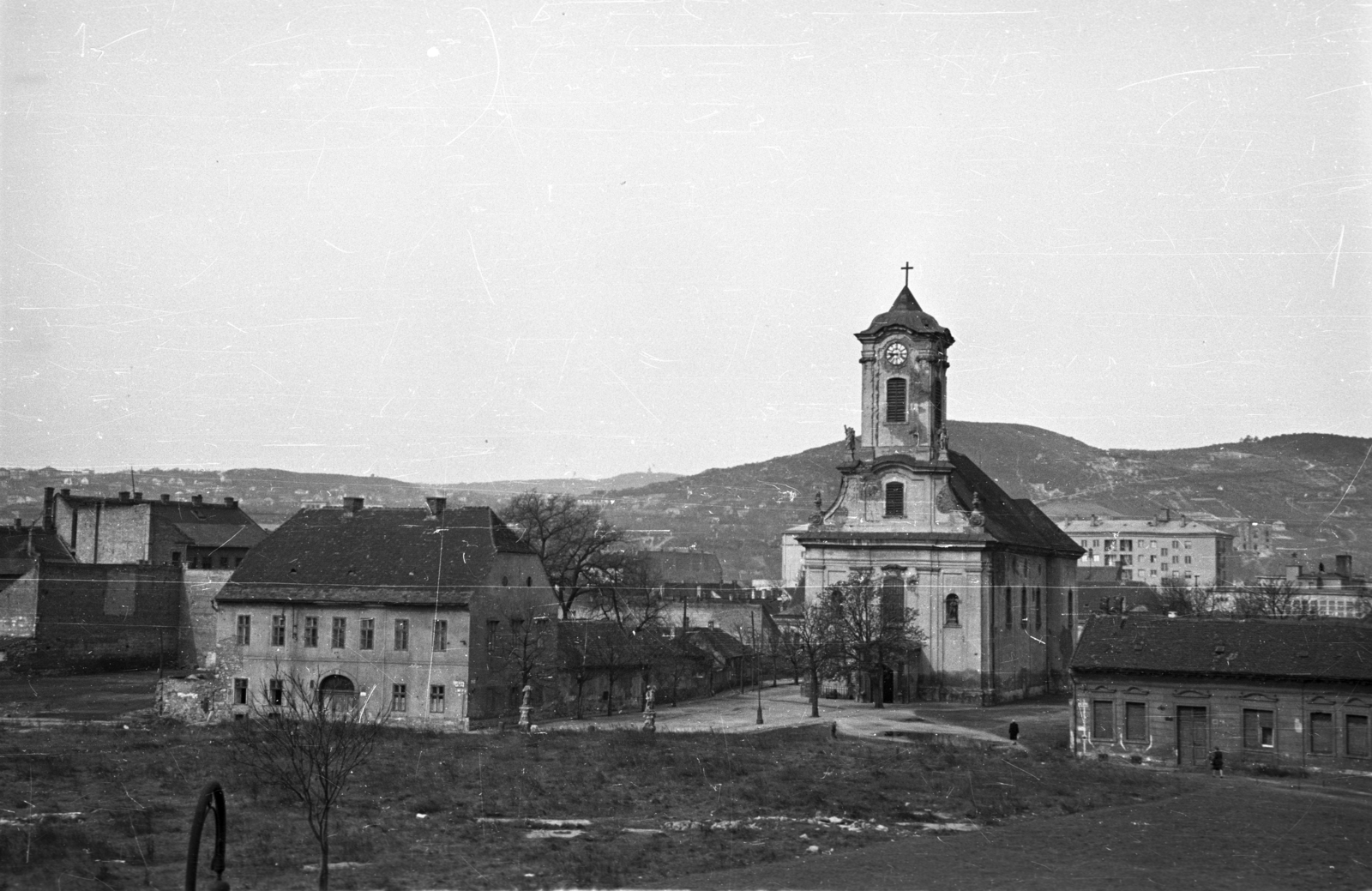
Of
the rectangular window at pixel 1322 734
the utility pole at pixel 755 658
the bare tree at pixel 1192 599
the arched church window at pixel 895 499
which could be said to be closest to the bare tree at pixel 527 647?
the utility pole at pixel 755 658

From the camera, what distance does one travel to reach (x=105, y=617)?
229 feet

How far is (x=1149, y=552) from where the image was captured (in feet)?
562

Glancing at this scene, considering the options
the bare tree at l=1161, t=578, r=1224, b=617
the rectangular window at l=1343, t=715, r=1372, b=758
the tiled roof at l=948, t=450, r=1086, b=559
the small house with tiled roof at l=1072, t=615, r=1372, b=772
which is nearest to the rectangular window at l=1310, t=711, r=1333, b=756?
the small house with tiled roof at l=1072, t=615, r=1372, b=772

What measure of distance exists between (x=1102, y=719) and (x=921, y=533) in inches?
760

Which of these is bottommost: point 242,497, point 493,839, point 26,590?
point 493,839

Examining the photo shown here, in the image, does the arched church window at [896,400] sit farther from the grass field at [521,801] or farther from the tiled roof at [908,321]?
the grass field at [521,801]

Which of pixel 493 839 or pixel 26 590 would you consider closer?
pixel 493 839

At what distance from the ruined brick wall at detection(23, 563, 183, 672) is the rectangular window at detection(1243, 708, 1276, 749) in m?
50.7

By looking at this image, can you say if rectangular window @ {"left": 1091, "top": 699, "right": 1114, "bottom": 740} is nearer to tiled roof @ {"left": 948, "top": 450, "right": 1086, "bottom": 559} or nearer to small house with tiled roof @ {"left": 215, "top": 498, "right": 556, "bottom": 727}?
tiled roof @ {"left": 948, "top": 450, "right": 1086, "bottom": 559}

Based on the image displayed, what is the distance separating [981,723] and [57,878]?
38069 millimetres

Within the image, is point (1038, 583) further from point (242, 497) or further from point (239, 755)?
point (242, 497)

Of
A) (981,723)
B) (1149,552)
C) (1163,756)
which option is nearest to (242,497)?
(981,723)

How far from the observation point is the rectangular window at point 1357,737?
1677 inches

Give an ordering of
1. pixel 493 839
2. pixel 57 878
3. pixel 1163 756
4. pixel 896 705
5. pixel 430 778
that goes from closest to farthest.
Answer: pixel 57 878 < pixel 493 839 < pixel 430 778 < pixel 1163 756 < pixel 896 705
